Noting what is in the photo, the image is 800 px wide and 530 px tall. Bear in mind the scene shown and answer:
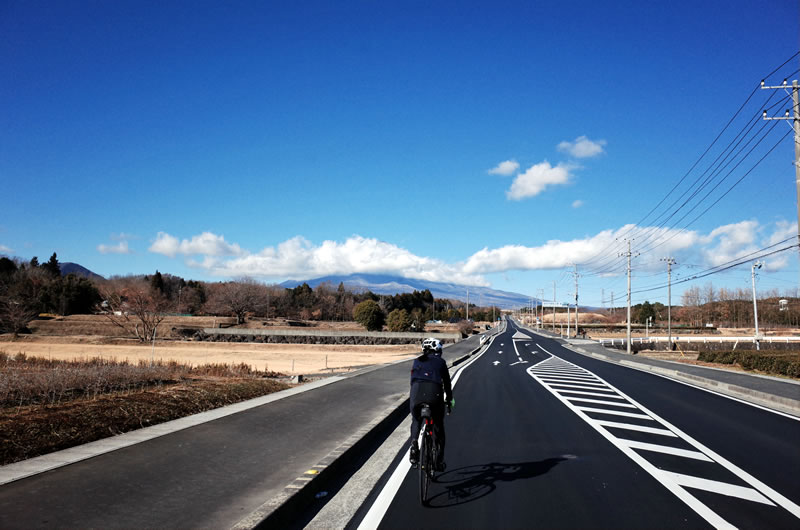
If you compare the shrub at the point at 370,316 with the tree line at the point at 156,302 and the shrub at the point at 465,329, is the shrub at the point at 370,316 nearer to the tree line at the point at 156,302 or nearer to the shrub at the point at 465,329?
the tree line at the point at 156,302

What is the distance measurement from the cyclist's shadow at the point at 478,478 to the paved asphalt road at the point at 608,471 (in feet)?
0.04

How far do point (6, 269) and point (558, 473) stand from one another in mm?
135663

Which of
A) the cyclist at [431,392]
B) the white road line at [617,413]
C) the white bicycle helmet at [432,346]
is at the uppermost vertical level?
the white bicycle helmet at [432,346]

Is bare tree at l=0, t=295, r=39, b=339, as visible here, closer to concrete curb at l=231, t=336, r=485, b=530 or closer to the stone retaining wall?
the stone retaining wall

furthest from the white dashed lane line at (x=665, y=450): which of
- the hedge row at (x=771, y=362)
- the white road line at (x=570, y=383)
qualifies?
the hedge row at (x=771, y=362)

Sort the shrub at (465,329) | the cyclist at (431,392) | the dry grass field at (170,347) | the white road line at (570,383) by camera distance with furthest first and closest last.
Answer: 1. the shrub at (465,329)
2. the dry grass field at (170,347)
3. the white road line at (570,383)
4. the cyclist at (431,392)

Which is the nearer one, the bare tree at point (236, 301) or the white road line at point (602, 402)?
the white road line at point (602, 402)

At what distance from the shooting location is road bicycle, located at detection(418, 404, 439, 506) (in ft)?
18.8

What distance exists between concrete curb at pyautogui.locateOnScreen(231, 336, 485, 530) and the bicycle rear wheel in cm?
128

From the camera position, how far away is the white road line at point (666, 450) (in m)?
7.84

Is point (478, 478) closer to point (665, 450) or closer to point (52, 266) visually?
point (665, 450)

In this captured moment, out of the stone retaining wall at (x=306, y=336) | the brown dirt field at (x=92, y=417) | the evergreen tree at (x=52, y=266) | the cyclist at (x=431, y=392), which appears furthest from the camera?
the evergreen tree at (x=52, y=266)

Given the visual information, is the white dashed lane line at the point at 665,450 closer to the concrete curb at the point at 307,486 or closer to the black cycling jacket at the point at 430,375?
the black cycling jacket at the point at 430,375

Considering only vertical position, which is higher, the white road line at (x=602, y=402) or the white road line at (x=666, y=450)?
the white road line at (x=666, y=450)
